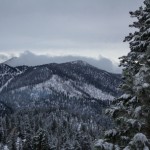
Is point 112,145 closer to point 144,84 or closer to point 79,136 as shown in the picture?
point 144,84

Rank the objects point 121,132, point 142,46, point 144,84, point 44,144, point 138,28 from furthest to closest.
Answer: point 44,144 < point 138,28 < point 142,46 < point 121,132 < point 144,84

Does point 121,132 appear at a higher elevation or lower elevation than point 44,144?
higher

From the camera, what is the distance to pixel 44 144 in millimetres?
51281

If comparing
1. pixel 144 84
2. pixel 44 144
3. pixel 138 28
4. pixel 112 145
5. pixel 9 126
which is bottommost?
pixel 9 126

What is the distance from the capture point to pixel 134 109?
1427 cm

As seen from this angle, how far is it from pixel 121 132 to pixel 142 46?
3.75 m

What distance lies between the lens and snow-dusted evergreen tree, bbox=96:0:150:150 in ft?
44.1

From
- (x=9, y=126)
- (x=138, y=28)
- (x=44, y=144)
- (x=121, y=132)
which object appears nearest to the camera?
(x=121, y=132)

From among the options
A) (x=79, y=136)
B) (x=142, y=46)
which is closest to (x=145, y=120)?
(x=142, y=46)

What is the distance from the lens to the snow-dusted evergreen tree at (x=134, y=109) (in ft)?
44.1

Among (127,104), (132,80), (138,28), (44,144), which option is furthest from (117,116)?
(44,144)

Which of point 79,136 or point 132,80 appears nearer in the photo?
point 132,80

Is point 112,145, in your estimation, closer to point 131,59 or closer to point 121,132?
point 121,132

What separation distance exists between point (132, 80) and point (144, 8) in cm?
399
